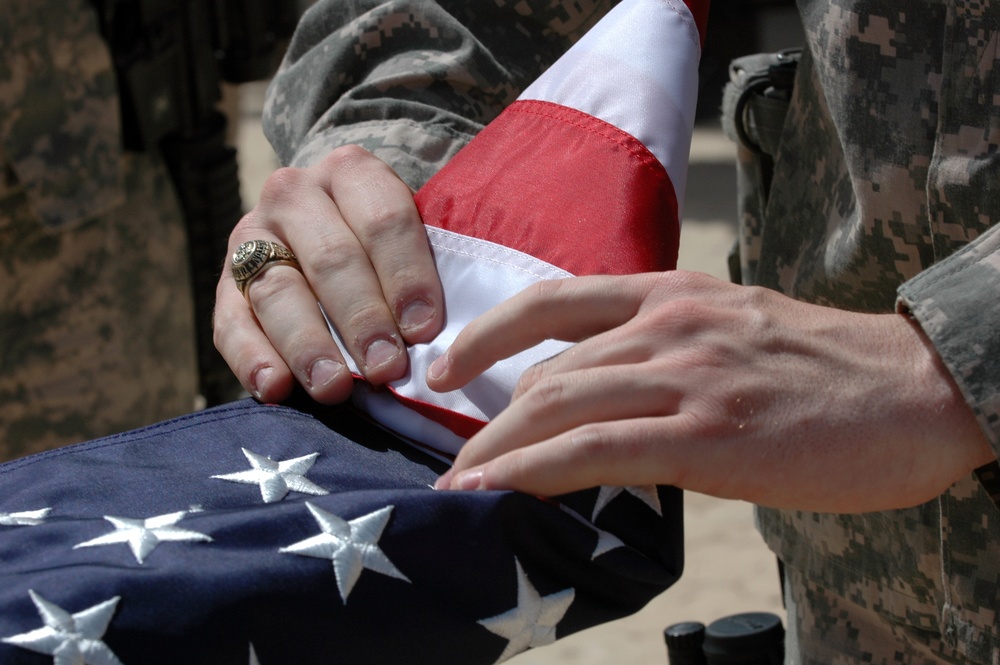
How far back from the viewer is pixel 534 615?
2.57ft

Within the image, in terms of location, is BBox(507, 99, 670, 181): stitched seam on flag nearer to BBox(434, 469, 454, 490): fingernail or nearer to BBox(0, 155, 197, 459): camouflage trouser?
BBox(434, 469, 454, 490): fingernail

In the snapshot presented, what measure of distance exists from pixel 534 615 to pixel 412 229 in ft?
1.33

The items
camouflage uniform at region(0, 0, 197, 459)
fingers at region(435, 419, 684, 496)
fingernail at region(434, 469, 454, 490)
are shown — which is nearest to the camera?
fingers at region(435, 419, 684, 496)

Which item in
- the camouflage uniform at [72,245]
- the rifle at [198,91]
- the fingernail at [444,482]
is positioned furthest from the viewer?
the rifle at [198,91]

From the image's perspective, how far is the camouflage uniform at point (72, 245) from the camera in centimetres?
288

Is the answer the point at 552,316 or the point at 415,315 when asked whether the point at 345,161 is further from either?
the point at 552,316

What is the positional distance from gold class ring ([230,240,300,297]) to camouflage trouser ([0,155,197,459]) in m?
2.15

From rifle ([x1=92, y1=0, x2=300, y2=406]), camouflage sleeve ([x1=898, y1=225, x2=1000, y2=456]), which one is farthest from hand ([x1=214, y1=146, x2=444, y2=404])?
rifle ([x1=92, y1=0, x2=300, y2=406])

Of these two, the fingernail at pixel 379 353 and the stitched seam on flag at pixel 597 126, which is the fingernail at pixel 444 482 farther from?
the stitched seam on flag at pixel 597 126

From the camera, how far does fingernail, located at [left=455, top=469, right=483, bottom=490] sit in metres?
0.76

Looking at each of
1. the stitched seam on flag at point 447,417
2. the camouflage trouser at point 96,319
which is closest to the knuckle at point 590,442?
the stitched seam on flag at point 447,417

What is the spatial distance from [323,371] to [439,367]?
6.0 inches

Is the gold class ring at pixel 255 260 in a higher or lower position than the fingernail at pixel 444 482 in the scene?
higher

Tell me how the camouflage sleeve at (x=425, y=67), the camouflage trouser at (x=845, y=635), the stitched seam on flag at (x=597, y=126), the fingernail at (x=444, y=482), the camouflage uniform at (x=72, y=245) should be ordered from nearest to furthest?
the fingernail at (x=444, y=482) → the stitched seam on flag at (x=597, y=126) → the camouflage trouser at (x=845, y=635) → the camouflage sleeve at (x=425, y=67) → the camouflage uniform at (x=72, y=245)
